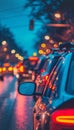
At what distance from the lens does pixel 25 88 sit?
324 inches

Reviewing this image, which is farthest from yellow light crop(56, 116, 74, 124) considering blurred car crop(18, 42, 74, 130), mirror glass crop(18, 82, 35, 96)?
mirror glass crop(18, 82, 35, 96)

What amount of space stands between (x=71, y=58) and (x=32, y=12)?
3106 inches

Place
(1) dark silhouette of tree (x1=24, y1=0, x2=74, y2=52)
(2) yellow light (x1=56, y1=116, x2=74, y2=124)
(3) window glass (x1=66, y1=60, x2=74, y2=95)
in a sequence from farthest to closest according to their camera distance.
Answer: (1) dark silhouette of tree (x1=24, y1=0, x2=74, y2=52) < (3) window glass (x1=66, y1=60, x2=74, y2=95) < (2) yellow light (x1=56, y1=116, x2=74, y2=124)

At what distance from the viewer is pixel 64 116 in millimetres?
5660

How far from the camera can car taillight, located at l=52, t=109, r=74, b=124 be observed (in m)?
5.64

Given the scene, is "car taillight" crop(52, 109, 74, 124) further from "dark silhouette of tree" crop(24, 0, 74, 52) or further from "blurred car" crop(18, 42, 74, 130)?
"dark silhouette of tree" crop(24, 0, 74, 52)

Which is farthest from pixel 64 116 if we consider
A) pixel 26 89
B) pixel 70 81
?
pixel 26 89

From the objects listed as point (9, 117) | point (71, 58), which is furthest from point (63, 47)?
point (9, 117)

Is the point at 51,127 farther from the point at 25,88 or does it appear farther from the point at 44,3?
the point at 44,3

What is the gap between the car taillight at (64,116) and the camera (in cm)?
564

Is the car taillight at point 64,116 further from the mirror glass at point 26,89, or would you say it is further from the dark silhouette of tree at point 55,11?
the dark silhouette of tree at point 55,11

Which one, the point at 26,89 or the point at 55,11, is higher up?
the point at 55,11

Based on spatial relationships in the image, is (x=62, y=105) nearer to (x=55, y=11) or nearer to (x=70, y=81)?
(x=70, y=81)

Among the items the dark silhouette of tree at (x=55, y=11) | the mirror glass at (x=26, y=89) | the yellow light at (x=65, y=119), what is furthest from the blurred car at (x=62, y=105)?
the dark silhouette of tree at (x=55, y=11)
